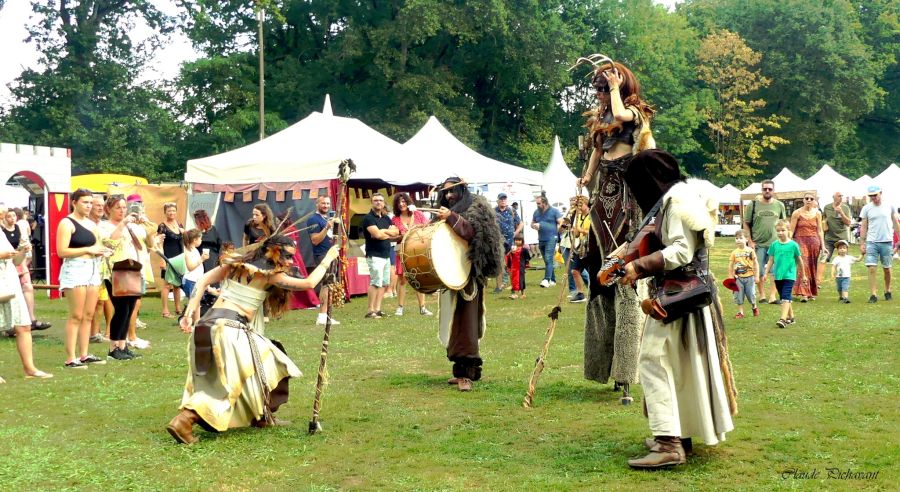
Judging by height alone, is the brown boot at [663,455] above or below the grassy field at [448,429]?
Answer: above

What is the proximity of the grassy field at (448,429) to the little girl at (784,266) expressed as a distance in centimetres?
122

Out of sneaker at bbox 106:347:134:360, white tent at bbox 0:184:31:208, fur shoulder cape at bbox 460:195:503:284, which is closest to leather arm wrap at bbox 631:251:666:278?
fur shoulder cape at bbox 460:195:503:284

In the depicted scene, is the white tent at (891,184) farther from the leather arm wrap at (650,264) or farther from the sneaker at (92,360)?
the leather arm wrap at (650,264)

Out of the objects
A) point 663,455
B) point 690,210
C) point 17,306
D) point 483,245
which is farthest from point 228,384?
Result: point 17,306

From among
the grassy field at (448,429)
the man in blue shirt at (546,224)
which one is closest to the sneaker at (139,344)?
the grassy field at (448,429)

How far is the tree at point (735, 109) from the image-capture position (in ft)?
172

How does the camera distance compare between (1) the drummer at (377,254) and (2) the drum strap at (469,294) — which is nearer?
(2) the drum strap at (469,294)

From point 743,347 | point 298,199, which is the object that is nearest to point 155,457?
point 743,347

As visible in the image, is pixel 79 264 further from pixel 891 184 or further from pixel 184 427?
pixel 891 184

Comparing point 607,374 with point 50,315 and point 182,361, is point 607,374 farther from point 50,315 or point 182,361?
point 50,315

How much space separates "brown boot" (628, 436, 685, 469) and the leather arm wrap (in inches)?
37.0

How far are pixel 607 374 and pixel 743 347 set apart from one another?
3506mm

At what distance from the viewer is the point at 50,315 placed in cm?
1507

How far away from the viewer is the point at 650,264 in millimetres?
5152
